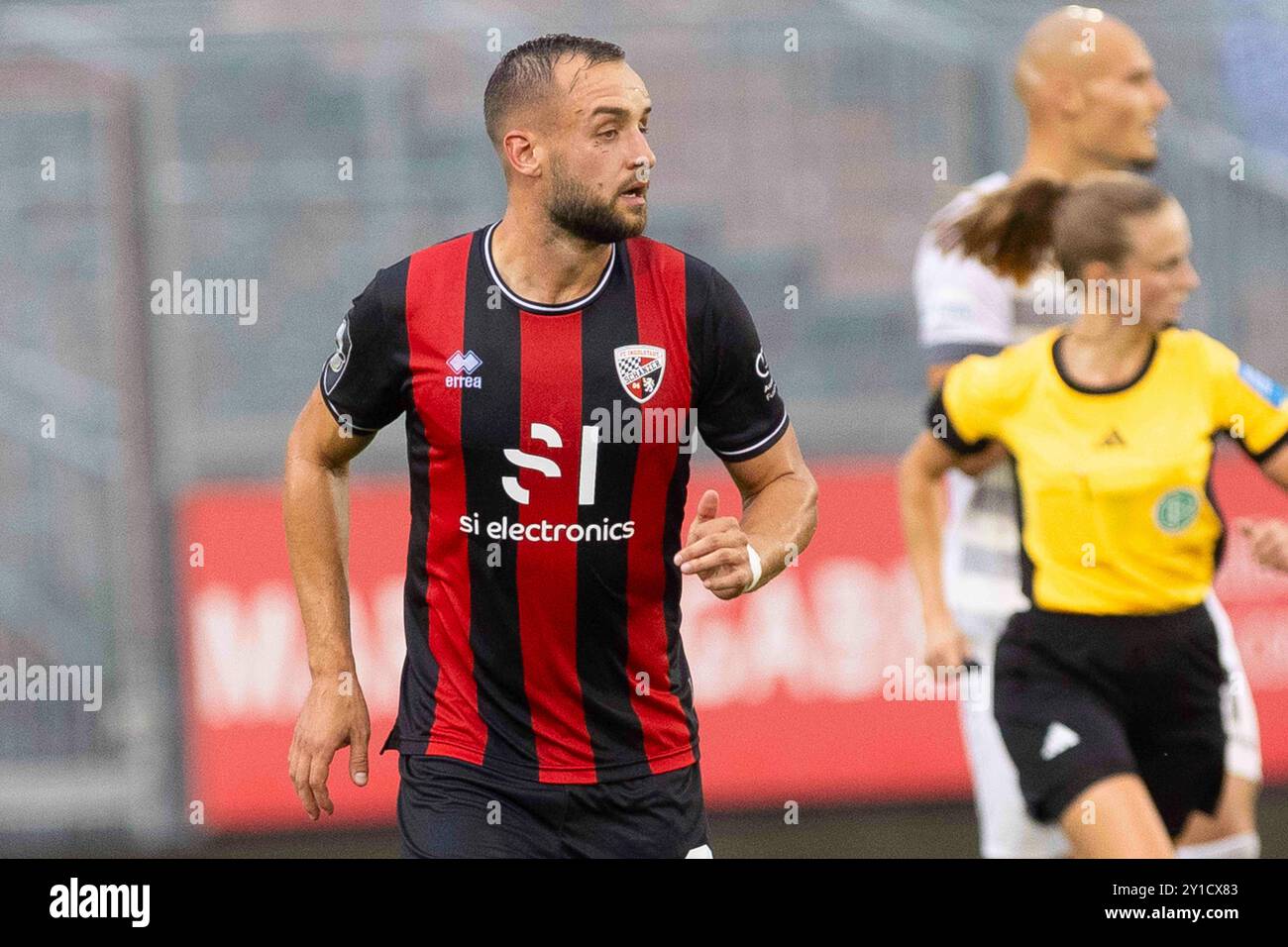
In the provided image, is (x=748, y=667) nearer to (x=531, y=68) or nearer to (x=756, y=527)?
(x=756, y=527)

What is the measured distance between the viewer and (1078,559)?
4.24m

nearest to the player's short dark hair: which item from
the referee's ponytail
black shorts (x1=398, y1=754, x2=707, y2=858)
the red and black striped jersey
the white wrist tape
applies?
the red and black striped jersey

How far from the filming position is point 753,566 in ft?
10.3

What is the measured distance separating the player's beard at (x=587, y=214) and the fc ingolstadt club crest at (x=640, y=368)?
0.66ft

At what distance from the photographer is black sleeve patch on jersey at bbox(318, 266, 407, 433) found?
10.9 feet

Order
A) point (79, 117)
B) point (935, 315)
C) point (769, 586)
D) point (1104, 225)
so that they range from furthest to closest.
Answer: point (79, 117) → point (769, 586) → point (935, 315) → point (1104, 225)

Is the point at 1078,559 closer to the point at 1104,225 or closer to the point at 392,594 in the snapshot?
the point at 1104,225

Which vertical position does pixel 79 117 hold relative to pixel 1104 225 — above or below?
above

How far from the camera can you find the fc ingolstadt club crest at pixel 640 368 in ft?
10.7

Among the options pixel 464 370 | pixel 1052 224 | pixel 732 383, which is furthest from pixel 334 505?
pixel 1052 224

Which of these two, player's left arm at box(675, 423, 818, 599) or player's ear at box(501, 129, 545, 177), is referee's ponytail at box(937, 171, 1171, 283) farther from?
player's ear at box(501, 129, 545, 177)

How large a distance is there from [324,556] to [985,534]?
1844 mm
